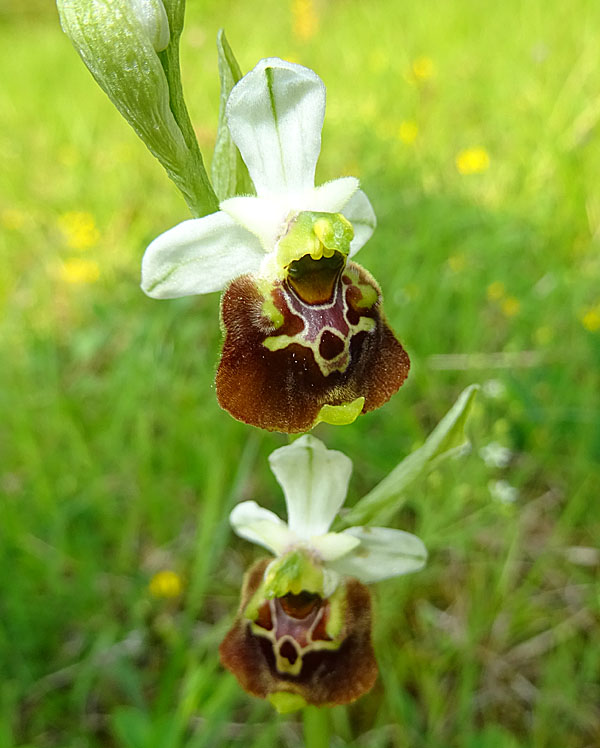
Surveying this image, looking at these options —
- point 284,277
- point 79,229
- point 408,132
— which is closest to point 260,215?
point 284,277

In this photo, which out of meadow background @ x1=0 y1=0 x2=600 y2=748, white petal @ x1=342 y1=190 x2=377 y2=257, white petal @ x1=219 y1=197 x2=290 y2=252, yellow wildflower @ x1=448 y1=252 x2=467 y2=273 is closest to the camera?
white petal @ x1=219 y1=197 x2=290 y2=252

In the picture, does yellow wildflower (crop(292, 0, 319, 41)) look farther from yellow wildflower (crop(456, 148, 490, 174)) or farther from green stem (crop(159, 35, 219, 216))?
green stem (crop(159, 35, 219, 216))

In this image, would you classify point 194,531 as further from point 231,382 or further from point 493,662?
point 231,382

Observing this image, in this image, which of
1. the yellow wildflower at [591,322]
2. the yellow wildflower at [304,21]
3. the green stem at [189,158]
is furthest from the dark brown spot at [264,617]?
the yellow wildflower at [304,21]

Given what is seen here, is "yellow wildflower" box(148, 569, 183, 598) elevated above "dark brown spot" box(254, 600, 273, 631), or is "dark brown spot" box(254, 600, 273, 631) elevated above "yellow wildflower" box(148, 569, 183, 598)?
"dark brown spot" box(254, 600, 273, 631)

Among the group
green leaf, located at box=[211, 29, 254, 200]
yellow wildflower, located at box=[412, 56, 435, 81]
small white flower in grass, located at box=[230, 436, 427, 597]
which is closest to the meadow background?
small white flower in grass, located at box=[230, 436, 427, 597]

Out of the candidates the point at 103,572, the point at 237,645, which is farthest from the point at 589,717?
the point at 103,572
